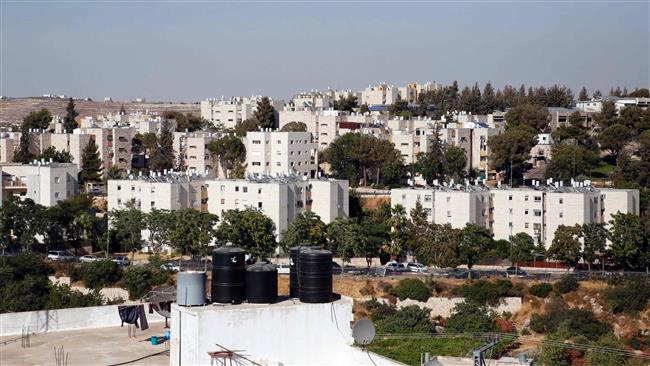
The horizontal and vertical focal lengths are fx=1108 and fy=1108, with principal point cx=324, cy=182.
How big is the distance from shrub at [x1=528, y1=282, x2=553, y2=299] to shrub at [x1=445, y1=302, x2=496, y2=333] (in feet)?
8.01

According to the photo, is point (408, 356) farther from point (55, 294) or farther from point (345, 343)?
point (55, 294)

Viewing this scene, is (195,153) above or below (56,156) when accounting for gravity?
above

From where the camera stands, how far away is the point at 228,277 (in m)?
11.7

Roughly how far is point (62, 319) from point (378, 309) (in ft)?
74.4

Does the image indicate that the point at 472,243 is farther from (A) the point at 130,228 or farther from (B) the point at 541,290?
(A) the point at 130,228

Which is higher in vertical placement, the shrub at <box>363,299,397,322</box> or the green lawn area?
the green lawn area

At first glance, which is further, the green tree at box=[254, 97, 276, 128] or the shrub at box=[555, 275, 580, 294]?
the green tree at box=[254, 97, 276, 128]

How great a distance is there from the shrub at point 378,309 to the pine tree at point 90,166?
26.1 m

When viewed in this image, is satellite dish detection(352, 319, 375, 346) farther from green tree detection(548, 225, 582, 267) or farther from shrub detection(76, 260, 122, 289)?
green tree detection(548, 225, 582, 267)

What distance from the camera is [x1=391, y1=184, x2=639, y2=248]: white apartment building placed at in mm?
43031

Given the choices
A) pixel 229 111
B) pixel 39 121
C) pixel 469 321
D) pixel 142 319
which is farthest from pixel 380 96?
pixel 142 319

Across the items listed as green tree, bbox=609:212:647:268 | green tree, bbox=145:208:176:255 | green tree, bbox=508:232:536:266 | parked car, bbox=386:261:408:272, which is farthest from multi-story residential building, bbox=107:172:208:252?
green tree, bbox=609:212:647:268

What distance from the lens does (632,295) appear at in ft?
114

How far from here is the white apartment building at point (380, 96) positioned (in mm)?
91713
